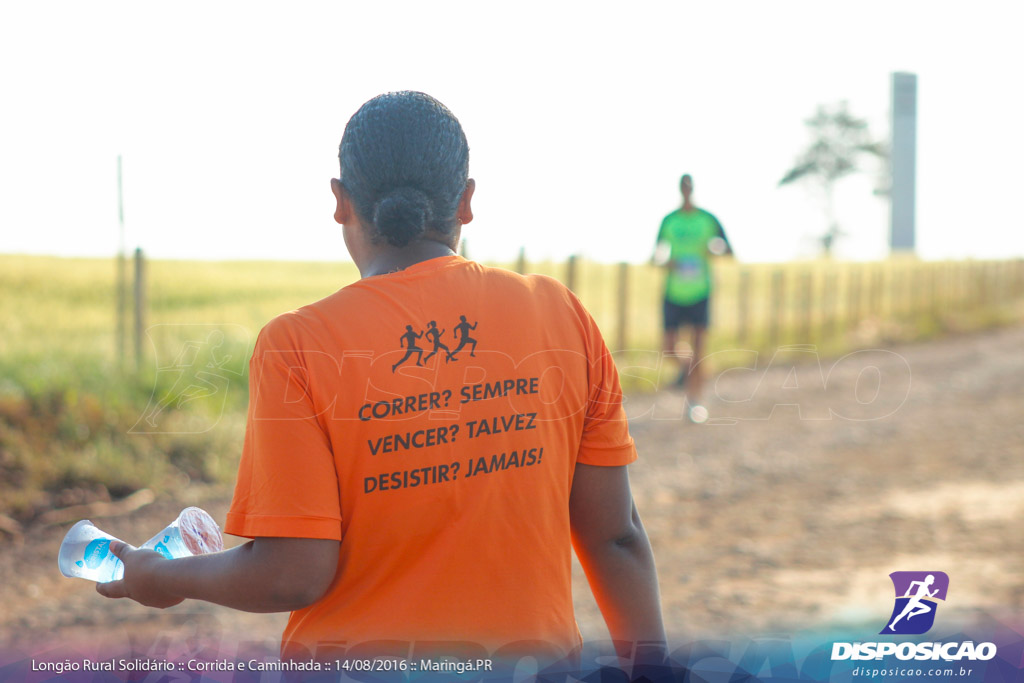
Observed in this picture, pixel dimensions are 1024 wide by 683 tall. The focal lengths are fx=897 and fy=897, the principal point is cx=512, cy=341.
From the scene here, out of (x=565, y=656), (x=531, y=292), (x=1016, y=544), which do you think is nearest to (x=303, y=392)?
(x=531, y=292)

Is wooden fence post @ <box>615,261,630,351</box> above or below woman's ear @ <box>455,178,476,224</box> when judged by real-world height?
below

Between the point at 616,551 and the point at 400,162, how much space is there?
0.87m

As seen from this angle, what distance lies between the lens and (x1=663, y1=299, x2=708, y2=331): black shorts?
8.48 meters

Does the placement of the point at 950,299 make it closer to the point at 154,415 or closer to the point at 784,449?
the point at 784,449

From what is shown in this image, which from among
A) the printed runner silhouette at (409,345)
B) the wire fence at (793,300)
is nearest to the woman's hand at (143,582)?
the printed runner silhouette at (409,345)

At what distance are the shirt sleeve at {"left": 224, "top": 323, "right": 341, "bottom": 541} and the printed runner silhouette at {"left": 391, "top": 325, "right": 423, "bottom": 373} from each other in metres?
0.15

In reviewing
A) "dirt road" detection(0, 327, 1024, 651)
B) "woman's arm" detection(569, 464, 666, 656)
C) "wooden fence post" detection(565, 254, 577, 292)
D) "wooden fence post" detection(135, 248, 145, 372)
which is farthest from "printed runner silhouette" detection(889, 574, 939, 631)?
"wooden fence post" detection(565, 254, 577, 292)

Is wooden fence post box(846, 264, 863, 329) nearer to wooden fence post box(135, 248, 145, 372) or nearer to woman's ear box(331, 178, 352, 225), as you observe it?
wooden fence post box(135, 248, 145, 372)

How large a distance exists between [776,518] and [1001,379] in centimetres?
875

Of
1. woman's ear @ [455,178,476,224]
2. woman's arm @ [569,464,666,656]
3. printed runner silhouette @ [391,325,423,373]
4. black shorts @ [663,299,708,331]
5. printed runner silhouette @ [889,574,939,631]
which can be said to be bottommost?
printed runner silhouette @ [889,574,939,631]

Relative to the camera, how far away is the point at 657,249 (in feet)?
18.1

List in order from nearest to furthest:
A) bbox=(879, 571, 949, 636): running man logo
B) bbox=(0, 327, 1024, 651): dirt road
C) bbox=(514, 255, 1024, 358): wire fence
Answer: bbox=(879, 571, 949, 636): running man logo → bbox=(0, 327, 1024, 651): dirt road → bbox=(514, 255, 1024, 358): wire fence

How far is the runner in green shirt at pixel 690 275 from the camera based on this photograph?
16.6 feet

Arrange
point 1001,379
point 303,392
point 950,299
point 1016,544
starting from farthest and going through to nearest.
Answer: point 950,299 < point 1001,379 < point 1016,544 < point 303,392
